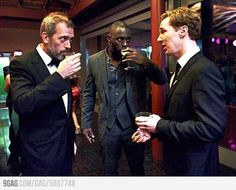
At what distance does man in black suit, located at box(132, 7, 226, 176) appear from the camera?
38.5 inches

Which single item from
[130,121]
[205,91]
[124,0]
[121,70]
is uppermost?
[124,0]

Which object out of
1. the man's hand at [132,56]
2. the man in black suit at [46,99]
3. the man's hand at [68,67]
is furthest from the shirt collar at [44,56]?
the man's hand at [132,56]

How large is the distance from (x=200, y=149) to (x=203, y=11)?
7.14 ft

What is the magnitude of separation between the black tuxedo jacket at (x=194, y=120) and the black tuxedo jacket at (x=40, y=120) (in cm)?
48

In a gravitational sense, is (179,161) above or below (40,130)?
below

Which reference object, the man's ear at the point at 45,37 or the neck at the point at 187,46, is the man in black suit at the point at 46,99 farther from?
the neck at the point at 187,46

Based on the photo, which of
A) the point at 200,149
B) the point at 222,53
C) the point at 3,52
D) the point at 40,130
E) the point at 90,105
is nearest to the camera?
the point at 200,149

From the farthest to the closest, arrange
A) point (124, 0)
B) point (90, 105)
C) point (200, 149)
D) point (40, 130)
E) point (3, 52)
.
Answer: point (3, 52) < point (124, 0) < point (90, 105) < point (40, 130) < point (200, 149)

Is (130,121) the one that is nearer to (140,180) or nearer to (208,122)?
(140,180)

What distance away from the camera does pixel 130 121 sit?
169 cm

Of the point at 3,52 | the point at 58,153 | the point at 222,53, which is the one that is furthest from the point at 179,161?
the point at 3,52

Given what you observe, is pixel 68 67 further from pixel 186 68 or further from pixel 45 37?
pixel 186 68

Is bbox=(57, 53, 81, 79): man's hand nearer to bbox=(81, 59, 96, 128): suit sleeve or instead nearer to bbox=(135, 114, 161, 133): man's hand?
bbox=(135, 114, 161, 133): man's hand

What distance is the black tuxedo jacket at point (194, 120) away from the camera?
38.4 inches
